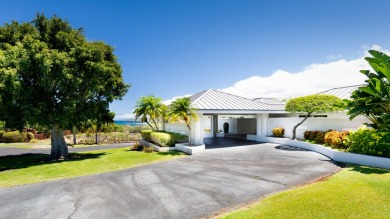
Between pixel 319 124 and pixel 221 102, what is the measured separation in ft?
29.1

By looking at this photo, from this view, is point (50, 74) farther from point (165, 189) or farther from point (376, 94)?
point (376, 94)

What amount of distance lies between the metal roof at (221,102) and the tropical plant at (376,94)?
914 centimetres

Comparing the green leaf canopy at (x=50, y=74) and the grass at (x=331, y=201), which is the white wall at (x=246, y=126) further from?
the grass at (x=331, y=201)

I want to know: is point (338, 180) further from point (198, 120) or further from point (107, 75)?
point (107, 75)

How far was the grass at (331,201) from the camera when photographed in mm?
7000

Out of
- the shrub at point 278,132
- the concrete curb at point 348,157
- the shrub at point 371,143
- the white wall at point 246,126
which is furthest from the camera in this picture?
the white wall at point 246,126

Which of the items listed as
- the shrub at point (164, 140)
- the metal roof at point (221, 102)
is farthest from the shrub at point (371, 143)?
the shrub at point (164, 140)

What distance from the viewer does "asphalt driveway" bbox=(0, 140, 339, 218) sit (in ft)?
26.4

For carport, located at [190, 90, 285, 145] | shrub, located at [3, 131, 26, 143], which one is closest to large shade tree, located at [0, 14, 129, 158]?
carport, located at [190, 90, 285, 145]

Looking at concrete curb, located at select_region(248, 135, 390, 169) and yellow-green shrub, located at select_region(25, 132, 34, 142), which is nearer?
concrete curb, located at select_region(248, 135, 390, 169)

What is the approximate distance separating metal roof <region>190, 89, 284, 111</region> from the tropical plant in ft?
30.0

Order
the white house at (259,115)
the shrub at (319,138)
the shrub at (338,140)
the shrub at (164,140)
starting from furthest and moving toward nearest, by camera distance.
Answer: the shrub at (164,140), the white house at (259,115), the shrub at (319,138), the shrub at (338,140)

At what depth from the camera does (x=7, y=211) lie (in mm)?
8375

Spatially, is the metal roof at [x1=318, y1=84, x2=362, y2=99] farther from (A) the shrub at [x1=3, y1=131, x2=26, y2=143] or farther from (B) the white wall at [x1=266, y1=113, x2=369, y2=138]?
(A) the shrub at [x1=3, y1=131, x2=26, y2=143]
